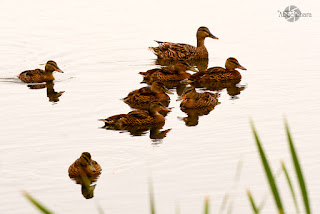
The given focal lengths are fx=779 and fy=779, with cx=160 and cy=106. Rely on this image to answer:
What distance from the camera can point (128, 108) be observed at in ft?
44.3

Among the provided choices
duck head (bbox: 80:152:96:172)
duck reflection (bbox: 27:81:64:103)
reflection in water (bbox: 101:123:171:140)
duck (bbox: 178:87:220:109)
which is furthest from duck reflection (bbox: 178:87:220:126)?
duck head (bbox: 80:152:96:172)

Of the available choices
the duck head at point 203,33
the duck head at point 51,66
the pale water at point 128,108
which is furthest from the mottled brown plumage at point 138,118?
the duck head at point 203,33

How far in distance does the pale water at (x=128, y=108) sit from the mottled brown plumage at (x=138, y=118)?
0.23 metres

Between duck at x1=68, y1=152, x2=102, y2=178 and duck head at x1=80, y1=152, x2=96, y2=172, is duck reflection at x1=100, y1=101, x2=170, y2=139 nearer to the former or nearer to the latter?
duck at x1=68, y1=152, x2=102, y2=178

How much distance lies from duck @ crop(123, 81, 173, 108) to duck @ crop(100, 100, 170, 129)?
4.37 ft

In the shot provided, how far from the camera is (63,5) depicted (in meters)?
24.9

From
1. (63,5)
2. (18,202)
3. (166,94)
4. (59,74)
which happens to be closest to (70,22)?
(63,5)

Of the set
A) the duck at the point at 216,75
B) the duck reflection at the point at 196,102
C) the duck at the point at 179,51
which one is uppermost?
the duck at the point at 179,51

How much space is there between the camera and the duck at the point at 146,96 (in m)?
13.9

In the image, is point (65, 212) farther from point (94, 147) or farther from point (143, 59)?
point (143, 59)

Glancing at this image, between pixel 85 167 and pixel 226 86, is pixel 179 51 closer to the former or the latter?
pixel 226 86

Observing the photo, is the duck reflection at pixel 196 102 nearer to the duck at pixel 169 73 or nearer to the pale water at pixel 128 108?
the pale water at pixel 128 108

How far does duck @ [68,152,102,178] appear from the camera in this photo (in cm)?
934

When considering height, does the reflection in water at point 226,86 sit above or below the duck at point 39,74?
below
